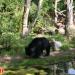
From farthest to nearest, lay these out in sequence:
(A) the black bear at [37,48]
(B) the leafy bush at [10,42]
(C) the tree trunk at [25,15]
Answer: (C) the tree trunk at [25,15] → (B) the leafy bush at [10,42] → (A) the black bear at [37,48]

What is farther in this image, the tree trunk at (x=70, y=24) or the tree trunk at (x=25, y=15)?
the tree trunk at (x=70, y=24)

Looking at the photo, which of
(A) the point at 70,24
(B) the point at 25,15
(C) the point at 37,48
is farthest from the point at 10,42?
(A) the point at 70,24

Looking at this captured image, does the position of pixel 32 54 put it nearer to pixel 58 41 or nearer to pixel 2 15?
pixel 58 41

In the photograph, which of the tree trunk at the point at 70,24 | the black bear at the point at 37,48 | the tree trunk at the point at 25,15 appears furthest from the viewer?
the tree trunk at the point at 70,24

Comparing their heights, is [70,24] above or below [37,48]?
above

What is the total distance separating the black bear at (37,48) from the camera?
18.1 meters

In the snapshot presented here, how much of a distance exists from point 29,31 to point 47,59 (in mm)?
6453

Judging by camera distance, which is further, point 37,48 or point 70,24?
point 70,24

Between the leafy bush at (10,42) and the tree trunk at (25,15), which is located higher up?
the tree trunk at (25,15)

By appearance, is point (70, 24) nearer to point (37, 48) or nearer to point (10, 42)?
point (10, 42)

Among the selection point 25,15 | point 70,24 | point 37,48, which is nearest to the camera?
point 37,48

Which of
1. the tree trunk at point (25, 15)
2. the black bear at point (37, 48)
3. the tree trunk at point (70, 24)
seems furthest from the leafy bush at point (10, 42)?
the tree trunk at point (70, 24)

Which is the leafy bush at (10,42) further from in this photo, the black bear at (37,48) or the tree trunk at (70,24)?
the tree trunk at (70,24)

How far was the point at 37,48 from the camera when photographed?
723 inches
